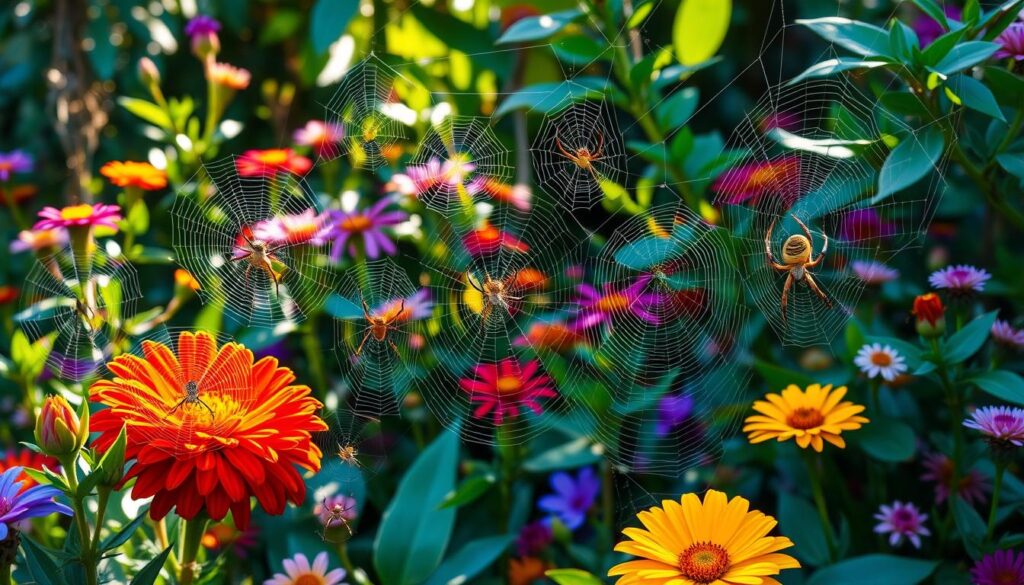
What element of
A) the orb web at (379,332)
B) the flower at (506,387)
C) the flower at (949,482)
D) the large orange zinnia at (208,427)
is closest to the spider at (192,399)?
the large orange zinnia at (208,427)

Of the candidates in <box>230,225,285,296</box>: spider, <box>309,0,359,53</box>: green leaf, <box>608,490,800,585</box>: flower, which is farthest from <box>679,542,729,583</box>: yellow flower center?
<box>309,0,359,53</box>: green leaf

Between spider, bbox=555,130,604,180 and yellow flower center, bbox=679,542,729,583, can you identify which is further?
spider, bbox=555,130,604,180

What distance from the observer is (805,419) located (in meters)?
0.68

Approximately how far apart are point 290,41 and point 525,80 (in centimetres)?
44

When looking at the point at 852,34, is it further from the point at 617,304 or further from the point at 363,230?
the point at 363,230

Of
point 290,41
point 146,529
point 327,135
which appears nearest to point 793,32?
point 290,41

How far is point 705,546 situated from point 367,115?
42cm

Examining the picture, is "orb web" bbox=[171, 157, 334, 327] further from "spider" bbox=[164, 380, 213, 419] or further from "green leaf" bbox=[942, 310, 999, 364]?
"green leaf" bbox=[942, 310, 999, 364]

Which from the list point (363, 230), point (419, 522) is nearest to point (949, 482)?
point (419, 522)

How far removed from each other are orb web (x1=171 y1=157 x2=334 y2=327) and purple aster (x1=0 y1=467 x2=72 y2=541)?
0.19 m

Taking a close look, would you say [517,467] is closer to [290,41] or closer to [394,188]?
[394,188]

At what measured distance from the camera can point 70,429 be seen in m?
0.55

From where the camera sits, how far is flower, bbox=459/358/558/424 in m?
0.78

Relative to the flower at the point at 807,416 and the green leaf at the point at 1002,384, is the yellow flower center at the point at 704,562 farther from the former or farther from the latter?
the green leaf at the point at 1002,384
